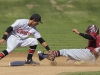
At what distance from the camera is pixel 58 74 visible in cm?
895

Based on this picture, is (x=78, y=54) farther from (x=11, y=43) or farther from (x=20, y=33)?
(x=11, y=43)

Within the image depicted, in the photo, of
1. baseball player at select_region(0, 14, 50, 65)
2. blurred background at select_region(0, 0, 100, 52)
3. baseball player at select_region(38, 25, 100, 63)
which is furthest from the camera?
blurred background at select_region(0, 0, 100, 52)

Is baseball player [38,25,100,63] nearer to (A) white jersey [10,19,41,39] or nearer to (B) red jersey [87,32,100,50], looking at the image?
(B) red jersey [87,32,100,50]

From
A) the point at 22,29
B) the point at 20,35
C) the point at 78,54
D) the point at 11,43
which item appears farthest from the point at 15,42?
the point at 78,54

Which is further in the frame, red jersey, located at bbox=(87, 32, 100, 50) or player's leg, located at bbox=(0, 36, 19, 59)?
red jersey, located at bbox=(87, 32, 100, 50)

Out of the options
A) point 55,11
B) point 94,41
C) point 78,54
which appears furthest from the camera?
point 55,11

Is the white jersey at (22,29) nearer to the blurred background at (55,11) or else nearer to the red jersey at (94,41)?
the red jersey at (94,41)

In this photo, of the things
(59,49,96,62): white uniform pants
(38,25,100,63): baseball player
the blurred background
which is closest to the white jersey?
(38,25,100,63): baseball player

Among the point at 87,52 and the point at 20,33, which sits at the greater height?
the point at 20,33

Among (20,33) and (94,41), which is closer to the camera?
(20,33)

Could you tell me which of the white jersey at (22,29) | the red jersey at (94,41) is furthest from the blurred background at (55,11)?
the white jersey at (22,29)

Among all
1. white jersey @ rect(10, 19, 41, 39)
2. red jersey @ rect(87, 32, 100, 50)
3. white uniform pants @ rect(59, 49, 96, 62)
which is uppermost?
white jersey @ rect(10, 19, 41, 39)

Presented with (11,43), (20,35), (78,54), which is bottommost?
(78,54)

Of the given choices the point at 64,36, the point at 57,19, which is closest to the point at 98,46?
the point at 64,36
